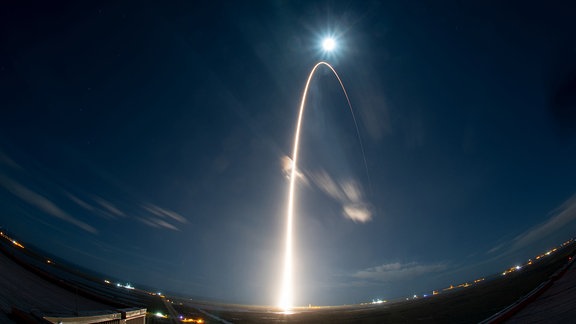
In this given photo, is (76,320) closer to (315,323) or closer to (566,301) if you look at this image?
(566,301)

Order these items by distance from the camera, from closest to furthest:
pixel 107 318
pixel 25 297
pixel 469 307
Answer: pixel 107 318 → pixel 25 297 → pixel 469 307

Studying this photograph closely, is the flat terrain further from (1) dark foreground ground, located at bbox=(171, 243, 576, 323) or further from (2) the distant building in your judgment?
(1) dark foreground ground, located at bbox=(171, 243, 576, 323)

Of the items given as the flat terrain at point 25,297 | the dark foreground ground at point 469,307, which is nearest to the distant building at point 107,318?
the flat terrain at point 25,297

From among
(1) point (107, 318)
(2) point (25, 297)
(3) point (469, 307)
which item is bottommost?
(3) point (469, 307)

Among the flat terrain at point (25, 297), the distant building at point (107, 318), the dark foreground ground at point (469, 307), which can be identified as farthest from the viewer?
the dark foreground ground at point (469, 307)

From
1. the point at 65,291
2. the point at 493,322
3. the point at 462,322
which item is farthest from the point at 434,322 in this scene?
the point at 65,291

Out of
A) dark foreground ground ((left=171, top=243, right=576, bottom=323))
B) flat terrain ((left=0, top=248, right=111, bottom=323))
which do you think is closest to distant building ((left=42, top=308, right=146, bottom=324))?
flat terrain ((left=0, top=248, right=111, bottom=323))

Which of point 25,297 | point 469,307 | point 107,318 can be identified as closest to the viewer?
point 107,318

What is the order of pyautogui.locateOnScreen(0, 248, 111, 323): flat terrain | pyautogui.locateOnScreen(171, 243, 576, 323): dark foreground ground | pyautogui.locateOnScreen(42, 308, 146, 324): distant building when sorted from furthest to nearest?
pyautogui.locateOnScreen(171, 243, 576, 323): dark foreground ground < pyautogui.locateOnScreen(0, 248, 111, 323): flat terrain < pyautogui.locateOnScreen(42, 308, 146, 324): distant building

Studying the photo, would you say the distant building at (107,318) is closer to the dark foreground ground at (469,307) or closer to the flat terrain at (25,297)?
the flat terrain at (25,297)

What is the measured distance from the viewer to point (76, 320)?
9625mm

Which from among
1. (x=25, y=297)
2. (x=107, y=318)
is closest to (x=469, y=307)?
(x=107, y=318)

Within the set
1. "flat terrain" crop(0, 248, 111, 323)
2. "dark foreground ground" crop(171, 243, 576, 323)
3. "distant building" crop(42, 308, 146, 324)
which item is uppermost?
"flat terrain" crop(0, 248, 111, 323)

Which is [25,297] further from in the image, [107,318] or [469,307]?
[469,307]
